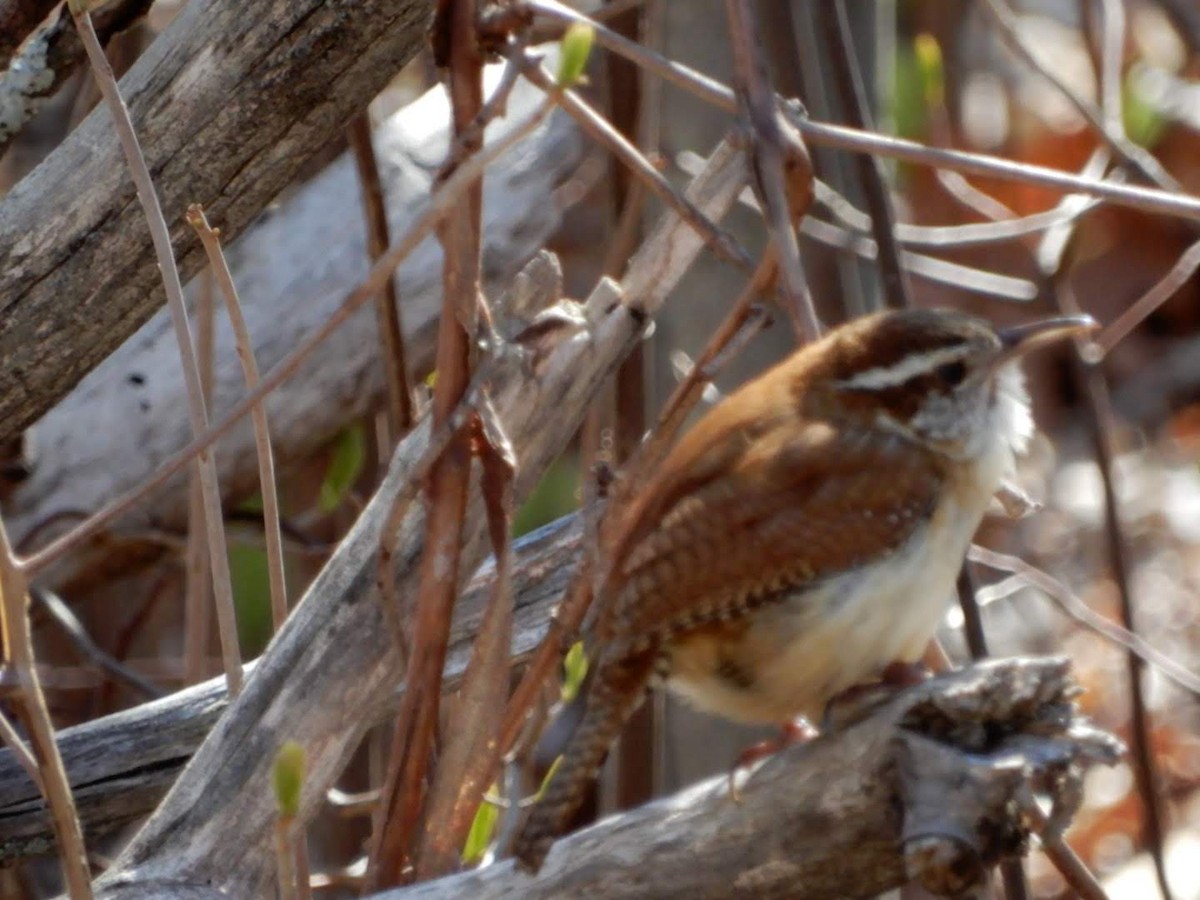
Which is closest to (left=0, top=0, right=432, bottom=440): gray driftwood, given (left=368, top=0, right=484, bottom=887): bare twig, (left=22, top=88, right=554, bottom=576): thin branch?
(left=368, top=0, right=484, bottom=887): bare twig

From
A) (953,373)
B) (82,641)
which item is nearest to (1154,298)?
(953,373)

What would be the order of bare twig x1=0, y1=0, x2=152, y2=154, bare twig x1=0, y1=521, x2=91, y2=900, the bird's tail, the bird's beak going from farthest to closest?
bare twig x1=0, y1=0, x2=152, y2=154
the bird's beak
the bird's tail
bare twig x1=0, y1=521, x2=91, y2=900

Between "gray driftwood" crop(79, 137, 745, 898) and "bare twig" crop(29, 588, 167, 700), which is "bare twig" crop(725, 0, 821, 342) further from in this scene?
"bare twig" crop(29, 588, 167, 700)

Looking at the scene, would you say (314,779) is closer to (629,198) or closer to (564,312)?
(564,312)

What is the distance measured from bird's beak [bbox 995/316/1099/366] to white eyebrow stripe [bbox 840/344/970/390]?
0.06 m

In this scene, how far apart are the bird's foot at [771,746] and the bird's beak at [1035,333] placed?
53cm

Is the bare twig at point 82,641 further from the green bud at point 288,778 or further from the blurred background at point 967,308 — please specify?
the green bud at point 288,778

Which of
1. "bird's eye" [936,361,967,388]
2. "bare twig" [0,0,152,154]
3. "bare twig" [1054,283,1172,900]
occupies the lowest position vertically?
"bare twig" [1054,283,1172,900]

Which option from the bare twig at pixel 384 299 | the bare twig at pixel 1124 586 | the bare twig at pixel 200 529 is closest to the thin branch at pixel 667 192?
the bare twig at pixel 384 299

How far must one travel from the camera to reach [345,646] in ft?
7.09

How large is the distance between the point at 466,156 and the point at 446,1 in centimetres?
Result: 16

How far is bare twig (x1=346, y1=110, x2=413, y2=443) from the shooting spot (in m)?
2.79

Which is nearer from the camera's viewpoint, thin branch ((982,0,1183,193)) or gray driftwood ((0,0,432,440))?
gray driftwood ((0,0,432,440))

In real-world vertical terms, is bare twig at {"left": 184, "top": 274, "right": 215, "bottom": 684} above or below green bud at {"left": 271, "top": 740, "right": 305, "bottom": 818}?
above
